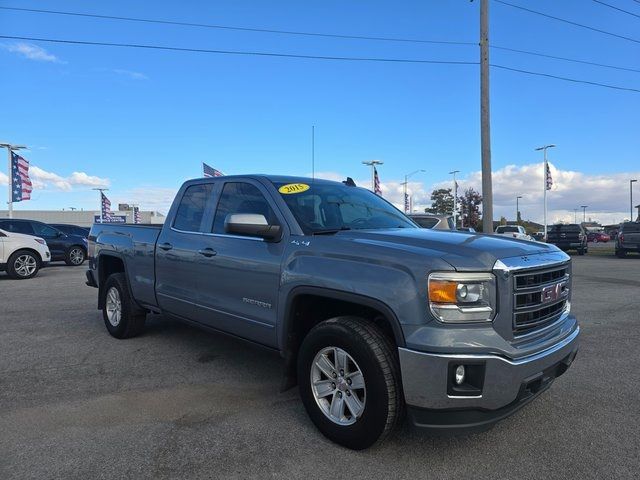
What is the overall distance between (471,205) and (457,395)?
7339cm

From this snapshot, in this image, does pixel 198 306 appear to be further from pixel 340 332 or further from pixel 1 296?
pixel 1 296

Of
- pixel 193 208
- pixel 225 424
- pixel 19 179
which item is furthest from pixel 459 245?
pixel 19 179

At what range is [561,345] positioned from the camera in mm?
3287

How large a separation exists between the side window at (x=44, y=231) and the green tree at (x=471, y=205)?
196ft

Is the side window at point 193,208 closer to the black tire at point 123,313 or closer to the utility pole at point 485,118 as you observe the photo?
the black tire at point 123,313

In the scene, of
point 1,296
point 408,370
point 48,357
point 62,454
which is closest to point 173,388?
point 62,454

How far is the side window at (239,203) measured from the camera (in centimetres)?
424

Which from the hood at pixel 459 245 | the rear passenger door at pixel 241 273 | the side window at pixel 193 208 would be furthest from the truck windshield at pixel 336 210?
the side window at pixel 193 208

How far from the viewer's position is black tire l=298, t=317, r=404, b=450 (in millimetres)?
2979

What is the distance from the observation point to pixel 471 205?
238 ft

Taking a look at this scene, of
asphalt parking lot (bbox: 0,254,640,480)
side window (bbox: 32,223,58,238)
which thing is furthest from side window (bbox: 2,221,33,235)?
asphalt parking lot (bbox: 0,254,640,480)

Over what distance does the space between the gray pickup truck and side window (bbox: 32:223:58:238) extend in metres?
15.2

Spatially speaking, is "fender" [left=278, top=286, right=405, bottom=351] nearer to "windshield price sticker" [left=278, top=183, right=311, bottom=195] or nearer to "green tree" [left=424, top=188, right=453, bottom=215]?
"windshield price sticker" [left=278, top=183, right=311, bottom=195]

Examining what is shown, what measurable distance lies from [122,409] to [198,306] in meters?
1.12
